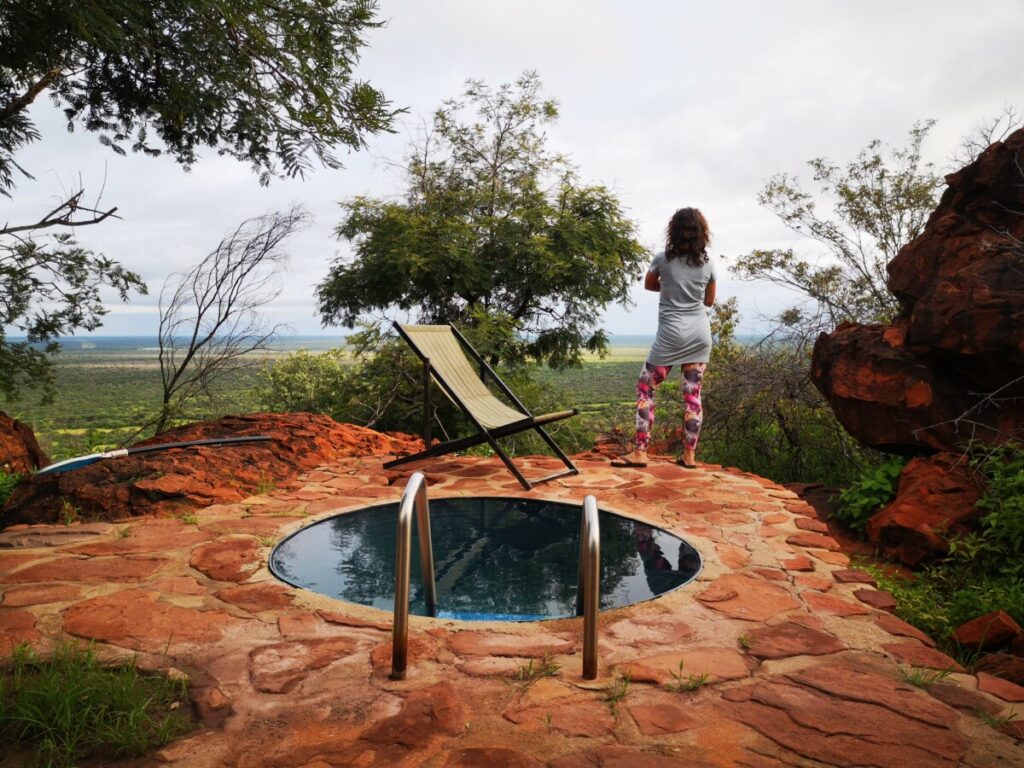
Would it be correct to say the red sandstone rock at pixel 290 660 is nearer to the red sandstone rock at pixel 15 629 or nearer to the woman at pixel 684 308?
the red sandstone rock at pixel 15 629

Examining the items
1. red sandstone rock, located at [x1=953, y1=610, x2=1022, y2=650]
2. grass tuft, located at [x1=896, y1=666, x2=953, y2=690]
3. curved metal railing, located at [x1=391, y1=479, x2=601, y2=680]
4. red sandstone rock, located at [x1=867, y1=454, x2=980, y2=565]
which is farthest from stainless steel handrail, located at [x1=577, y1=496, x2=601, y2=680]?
red sandstone rock, located at [x1=867, y1=454, x2=980, y2=565]

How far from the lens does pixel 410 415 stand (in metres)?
8.96

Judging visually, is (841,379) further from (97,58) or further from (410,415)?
(97,58)

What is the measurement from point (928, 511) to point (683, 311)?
199cm

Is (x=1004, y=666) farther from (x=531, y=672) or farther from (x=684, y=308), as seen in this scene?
(x=684, y=308)

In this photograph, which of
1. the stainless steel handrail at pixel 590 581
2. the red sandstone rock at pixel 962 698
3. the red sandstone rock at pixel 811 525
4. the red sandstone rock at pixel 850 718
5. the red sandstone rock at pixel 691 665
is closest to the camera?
the red sandstone rock at pixel 850 718

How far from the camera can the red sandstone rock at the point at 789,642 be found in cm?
226

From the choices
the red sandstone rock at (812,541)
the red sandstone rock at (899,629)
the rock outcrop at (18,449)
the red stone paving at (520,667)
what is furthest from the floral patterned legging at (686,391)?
the rock outcrop at (18,449)

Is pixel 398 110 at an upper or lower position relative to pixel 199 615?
upper

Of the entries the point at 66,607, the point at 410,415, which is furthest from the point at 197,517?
the point at 410,415

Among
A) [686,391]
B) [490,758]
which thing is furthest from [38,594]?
[686,391]

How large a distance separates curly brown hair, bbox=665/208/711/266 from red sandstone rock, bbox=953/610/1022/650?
2.75 meters

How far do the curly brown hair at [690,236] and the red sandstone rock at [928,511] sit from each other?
6.53 ft

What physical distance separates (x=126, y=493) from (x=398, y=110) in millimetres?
3097
